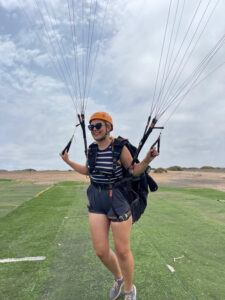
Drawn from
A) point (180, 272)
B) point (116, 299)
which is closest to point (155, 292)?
point (116, 299)

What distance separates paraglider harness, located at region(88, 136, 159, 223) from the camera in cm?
300

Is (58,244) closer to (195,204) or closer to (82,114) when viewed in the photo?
(82,114)

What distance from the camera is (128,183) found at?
10.4 ft

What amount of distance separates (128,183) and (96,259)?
211 cm

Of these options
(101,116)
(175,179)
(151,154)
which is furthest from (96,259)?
(175,179)

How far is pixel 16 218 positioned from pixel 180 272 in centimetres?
599

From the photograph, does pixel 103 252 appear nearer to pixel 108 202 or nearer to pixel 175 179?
pixel 108 202

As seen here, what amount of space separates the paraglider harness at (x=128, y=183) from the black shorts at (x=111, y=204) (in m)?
0.02

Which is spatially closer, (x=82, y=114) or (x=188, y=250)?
(x=82, y=114)

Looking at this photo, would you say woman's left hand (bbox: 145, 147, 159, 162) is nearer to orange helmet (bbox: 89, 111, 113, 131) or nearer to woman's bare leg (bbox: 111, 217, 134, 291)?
orange helmet (bbox: 89, 111, 113, 131)

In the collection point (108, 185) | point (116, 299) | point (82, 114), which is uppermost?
point (82, 114)

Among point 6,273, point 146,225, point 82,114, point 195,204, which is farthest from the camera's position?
point 195,204

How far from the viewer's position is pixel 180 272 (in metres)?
3.96

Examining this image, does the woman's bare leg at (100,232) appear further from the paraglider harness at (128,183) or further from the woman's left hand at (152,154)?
the woman's left hand at (152,154)
